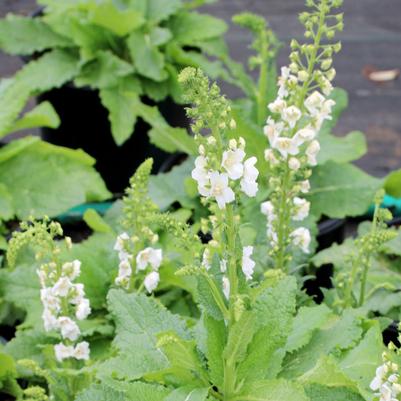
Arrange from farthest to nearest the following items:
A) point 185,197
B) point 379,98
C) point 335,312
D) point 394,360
Result: 1. point 379,98
2. point 185,197
3. point 335,312
4. point 394,360

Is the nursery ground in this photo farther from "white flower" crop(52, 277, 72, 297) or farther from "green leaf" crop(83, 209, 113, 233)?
"white flower" crop(52, 277, 72, 297)

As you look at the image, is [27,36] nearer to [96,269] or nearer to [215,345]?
[96,269]

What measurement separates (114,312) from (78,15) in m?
2.30

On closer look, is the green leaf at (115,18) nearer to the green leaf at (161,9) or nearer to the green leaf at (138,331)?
the green leaf at (161,9)

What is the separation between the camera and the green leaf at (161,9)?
4.18 m

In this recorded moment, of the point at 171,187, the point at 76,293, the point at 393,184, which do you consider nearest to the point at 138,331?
the point at 76,293

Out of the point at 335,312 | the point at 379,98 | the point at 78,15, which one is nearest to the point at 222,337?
the point at 335,312

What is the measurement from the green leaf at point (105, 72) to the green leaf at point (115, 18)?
13 centimetres

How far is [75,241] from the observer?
11.8 feet

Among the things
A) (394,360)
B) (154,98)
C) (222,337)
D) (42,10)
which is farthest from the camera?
(42,10)

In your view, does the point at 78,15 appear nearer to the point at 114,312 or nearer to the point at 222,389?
the point at 114,312

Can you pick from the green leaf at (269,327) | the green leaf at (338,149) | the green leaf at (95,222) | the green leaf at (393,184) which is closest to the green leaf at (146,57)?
the green leaf at (338,149)

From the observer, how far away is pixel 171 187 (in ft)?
11.4

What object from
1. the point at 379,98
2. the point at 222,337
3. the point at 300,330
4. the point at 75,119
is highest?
the point at 222,337
